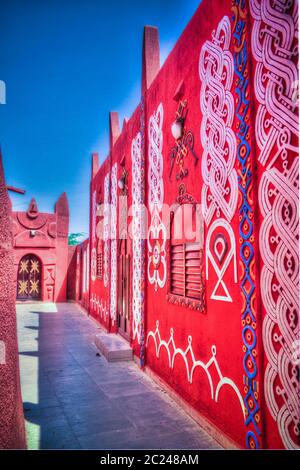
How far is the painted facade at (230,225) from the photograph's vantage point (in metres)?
2.48

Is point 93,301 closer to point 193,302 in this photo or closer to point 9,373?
point 193,302

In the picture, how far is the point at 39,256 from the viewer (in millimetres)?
16875

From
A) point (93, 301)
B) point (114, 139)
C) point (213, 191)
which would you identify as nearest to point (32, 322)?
point (93, 301)

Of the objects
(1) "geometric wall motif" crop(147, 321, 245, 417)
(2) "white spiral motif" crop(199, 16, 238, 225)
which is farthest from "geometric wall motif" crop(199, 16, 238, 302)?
(1) "geometric wall motif" crop(147, 321, 245, 417)

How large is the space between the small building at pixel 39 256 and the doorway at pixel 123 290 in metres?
9.69

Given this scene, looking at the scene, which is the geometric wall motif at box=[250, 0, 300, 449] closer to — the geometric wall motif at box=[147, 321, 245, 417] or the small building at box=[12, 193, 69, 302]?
the geometric wall motif at box=[147, 321, 245, 417]

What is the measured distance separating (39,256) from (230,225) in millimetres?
15241

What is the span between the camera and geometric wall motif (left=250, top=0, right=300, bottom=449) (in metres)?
2.38

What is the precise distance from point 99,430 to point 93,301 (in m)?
8.36

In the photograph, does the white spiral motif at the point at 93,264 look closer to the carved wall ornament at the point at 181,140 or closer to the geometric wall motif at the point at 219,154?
the carved wall ornament at the point at 181,140

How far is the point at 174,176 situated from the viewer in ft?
15.6

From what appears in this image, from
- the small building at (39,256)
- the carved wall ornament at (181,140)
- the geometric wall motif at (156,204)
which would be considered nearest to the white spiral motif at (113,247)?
the geometric wall motif at (156,204)

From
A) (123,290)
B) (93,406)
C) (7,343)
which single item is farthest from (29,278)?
(7,343)

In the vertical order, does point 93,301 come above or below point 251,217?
below
